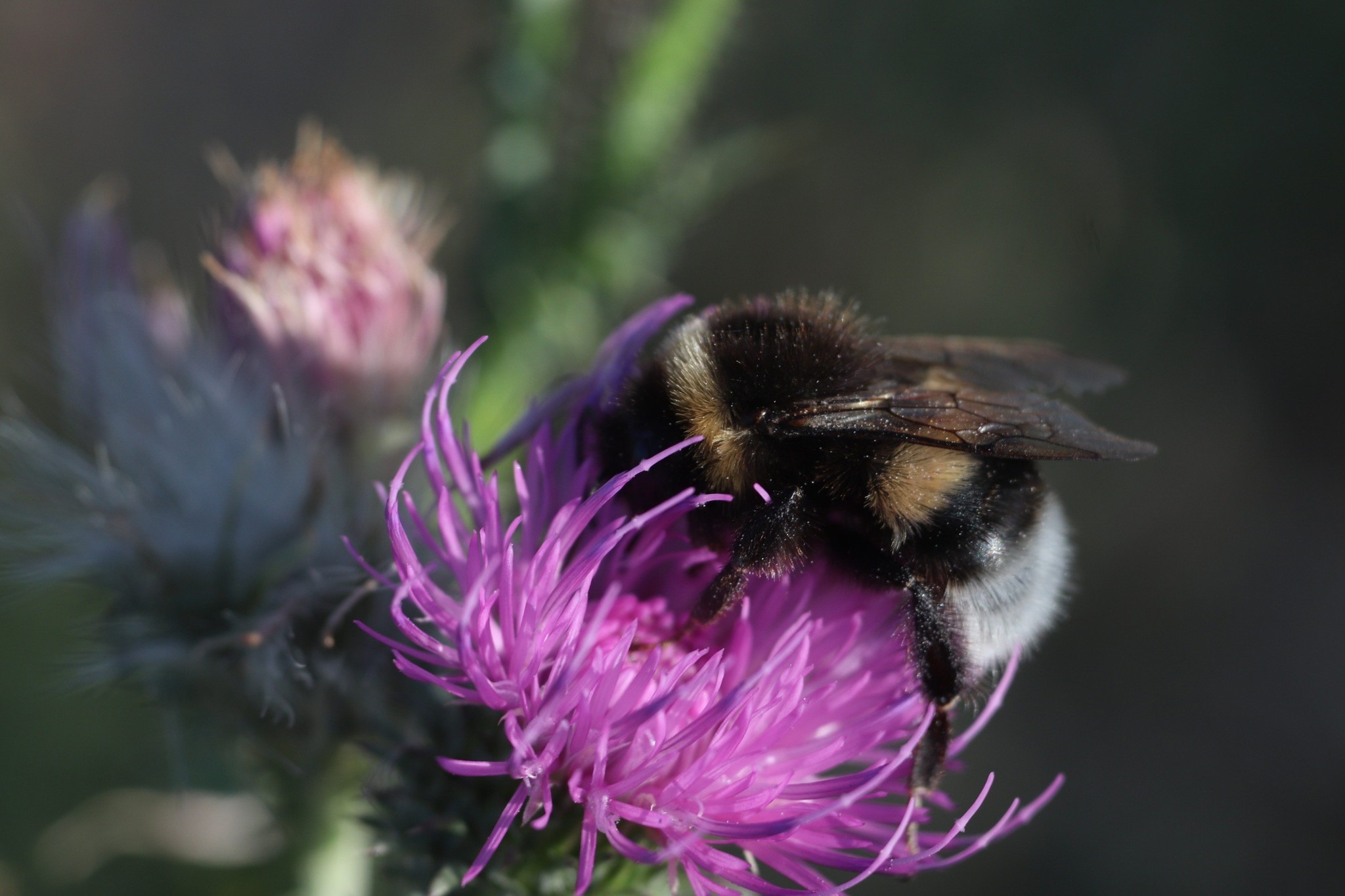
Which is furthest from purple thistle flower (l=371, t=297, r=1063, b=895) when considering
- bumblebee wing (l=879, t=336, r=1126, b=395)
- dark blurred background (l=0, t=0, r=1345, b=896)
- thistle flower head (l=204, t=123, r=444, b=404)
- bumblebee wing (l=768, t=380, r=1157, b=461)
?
dark blurred background (l=0, t=0, r=1345, b=896)

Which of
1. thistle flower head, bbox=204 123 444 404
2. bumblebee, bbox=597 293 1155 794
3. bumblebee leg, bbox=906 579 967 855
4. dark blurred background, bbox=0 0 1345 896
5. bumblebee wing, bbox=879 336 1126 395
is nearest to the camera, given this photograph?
bumblebee, bbox=597 293 1155 794

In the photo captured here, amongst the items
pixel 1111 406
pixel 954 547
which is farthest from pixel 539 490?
pixel 1111 406

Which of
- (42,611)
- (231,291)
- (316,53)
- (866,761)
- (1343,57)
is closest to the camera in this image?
(866,761)

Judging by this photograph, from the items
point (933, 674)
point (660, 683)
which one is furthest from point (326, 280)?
point (933, 674)

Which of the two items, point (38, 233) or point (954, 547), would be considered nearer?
point (954, 547)

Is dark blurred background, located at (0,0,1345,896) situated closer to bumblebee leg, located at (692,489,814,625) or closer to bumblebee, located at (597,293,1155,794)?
bumblebee, located at (597,293,1155,794)

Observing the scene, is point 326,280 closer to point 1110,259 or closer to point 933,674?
point 933,674

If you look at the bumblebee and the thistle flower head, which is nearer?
the bumblebee

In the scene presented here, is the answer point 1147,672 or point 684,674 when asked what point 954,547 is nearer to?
point 684,674
